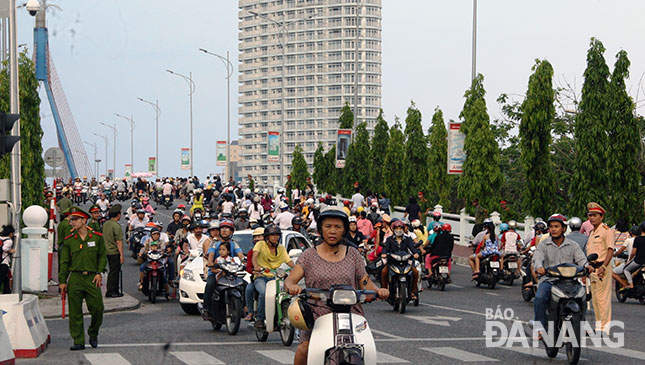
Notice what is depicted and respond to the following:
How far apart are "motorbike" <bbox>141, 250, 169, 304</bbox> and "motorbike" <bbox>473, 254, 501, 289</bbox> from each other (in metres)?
7.77

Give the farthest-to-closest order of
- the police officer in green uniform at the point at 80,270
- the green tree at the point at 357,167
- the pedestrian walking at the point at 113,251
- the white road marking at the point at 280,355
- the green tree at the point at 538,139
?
1. the green tree at the point at 357,167
2. the green tree at the point at 538,139
3. the pedestrian walking at the point at 113,251
4. the police officer in green uniform at the point at 80,270
5. the white road marking at the point at 280,355

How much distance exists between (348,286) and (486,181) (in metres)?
32.6

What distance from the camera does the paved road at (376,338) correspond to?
12.9 meters

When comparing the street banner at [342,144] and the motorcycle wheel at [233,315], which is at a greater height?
the street banner at [342,144]

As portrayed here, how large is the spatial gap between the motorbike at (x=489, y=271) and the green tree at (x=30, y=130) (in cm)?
1302

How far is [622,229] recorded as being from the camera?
2388cm

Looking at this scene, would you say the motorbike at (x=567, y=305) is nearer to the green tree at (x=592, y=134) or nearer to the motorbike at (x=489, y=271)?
the motorbike at (x=489, y=271)

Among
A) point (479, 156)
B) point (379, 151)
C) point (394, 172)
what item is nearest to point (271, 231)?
point (479, 156)

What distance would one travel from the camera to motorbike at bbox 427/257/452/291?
2434 centimetres

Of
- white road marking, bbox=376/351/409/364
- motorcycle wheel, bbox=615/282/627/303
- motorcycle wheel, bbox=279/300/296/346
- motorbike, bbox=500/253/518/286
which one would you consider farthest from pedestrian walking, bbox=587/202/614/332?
motorbike, bbox=500/253/518/286

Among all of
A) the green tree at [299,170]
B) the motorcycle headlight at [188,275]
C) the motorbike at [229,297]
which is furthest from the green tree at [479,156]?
the green tree at [299,170]

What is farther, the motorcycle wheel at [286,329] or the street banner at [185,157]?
the street banner at [185,157]

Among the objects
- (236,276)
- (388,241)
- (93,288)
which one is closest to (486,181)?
(388,241)

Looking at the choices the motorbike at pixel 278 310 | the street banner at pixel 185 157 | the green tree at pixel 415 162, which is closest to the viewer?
the motorbike at pixel 278 310
